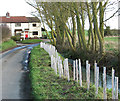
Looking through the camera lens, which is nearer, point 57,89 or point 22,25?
point 57,89

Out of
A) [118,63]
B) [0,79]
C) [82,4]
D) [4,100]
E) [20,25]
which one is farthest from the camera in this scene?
[20,25]

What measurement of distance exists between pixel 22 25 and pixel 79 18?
45029mm

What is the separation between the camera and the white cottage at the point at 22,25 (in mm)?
62250

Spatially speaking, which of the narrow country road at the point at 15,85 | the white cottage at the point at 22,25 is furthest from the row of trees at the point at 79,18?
the white cottage at the point at 22,25

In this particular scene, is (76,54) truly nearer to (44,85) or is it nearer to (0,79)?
(0,79)

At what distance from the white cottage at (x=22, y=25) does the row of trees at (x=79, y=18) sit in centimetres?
3058

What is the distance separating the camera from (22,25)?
6294cm

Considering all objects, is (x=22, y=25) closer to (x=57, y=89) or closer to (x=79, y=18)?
(x=79, y=18)

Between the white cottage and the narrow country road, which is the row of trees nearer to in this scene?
the narrow country road

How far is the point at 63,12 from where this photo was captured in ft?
80.3

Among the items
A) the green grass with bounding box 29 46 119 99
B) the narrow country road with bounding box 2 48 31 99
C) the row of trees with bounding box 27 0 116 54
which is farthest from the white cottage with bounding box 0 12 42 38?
the green grass with bounding box 29 46 119 99

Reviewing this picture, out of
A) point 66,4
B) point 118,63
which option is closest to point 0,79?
point 118,63

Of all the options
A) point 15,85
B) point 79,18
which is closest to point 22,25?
point 79,18

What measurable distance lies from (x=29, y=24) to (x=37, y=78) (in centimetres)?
5512
